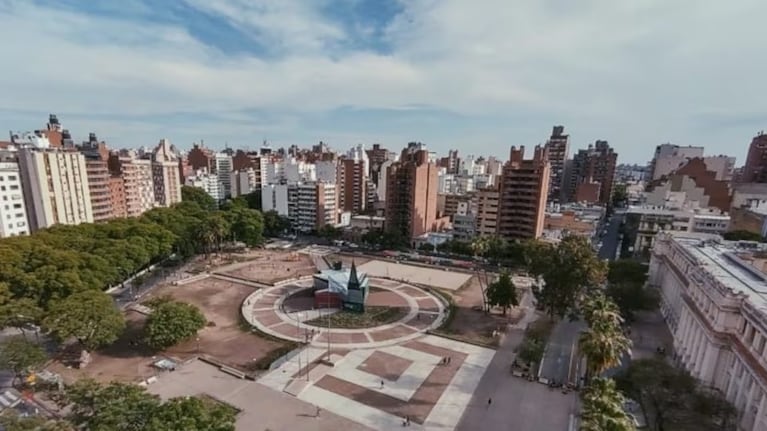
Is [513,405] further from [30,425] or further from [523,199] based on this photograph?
[523,199]

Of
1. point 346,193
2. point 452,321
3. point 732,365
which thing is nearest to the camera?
point 732,365

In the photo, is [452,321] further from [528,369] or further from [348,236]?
[348,236]

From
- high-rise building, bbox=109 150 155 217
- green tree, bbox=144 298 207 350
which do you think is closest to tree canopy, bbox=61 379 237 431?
green tree, bbox=144 298 207 350

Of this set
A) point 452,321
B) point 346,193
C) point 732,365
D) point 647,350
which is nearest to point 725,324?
point 732,365

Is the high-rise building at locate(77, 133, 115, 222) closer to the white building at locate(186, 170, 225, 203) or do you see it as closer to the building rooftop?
the white building at locate(186, 170, 225, 203)

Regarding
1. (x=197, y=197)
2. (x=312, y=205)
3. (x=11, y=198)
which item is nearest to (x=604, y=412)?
(x=11, y=198)

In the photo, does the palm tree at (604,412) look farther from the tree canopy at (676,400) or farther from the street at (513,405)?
the street at (513,405)

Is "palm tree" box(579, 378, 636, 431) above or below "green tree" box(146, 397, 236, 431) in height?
above
